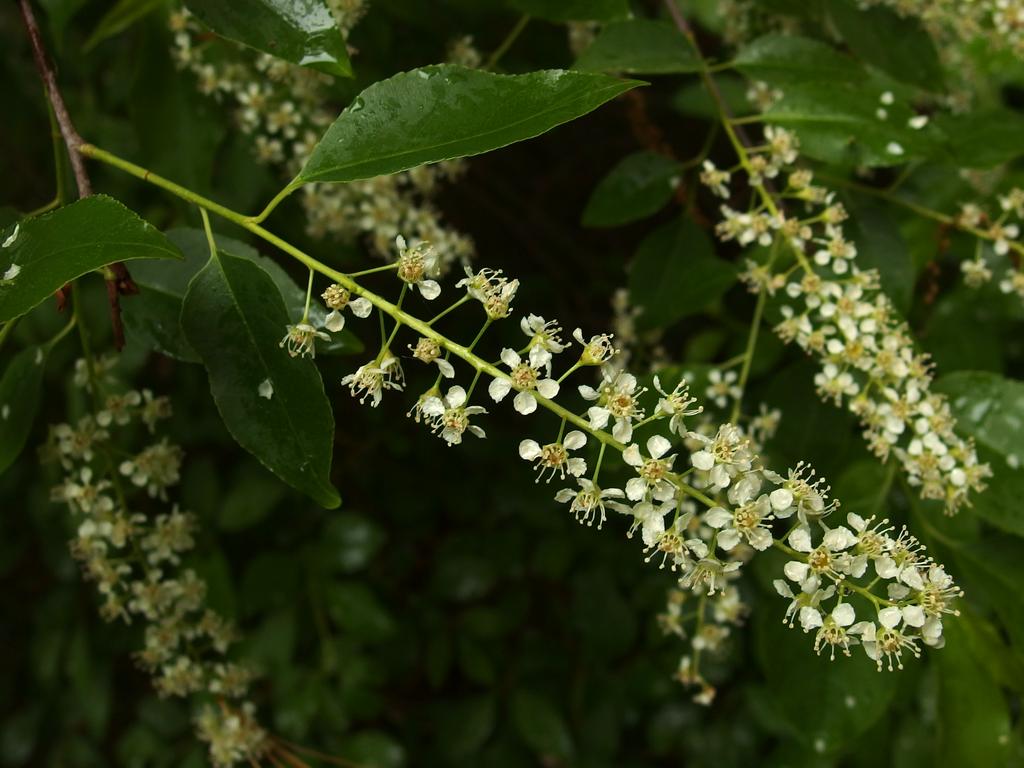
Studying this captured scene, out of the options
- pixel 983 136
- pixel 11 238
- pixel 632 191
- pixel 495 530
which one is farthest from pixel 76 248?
pixel 495 530

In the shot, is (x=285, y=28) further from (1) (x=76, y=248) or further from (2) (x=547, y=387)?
(2) (x=547, y=387)

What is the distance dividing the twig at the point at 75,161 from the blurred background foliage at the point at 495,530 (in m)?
0.23

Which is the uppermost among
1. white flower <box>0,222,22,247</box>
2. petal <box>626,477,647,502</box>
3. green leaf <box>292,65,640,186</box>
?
green leaf <box>292,65,640,186</box>

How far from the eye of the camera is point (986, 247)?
1.67m

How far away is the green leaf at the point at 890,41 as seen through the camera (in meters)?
1.44

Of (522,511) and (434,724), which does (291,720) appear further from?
(522,511)

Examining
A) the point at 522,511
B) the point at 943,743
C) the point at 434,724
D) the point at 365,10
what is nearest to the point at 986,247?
the point at 943,743

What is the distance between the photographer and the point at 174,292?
41.9 inches

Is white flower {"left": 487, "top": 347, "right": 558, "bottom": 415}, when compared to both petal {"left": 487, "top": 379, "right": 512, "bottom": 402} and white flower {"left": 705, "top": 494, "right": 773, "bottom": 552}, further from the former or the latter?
white flower {"left": 705, "top": 494, "right": 773, "bottom": 552}

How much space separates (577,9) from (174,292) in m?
0.62

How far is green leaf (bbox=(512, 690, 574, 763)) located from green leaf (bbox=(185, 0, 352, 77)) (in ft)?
4.48

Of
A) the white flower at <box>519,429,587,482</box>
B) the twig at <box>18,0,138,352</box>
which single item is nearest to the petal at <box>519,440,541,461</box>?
the white flower at <box>519,429,587,482</box>

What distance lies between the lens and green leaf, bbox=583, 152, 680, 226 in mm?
1466

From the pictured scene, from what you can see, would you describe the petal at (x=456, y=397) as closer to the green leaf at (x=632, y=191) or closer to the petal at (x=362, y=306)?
the petal at (x=362, y=306)
